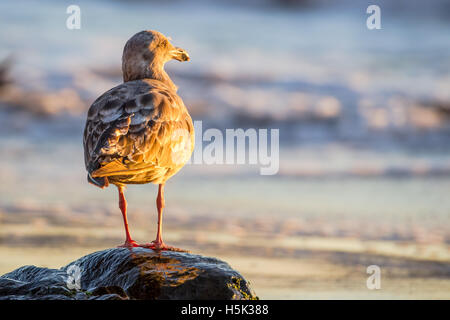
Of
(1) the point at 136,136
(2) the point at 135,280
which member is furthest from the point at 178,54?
(2) the point at 135,280

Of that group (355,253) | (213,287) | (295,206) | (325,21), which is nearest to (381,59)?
(325,21)

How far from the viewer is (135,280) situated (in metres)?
4.65

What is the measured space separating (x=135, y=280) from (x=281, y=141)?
26.6ft

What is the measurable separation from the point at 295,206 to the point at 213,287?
431 cm

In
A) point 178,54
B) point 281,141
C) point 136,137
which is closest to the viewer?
point 136,137

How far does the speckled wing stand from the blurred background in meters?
1.52

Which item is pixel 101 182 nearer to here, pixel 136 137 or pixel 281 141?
pixel 136 137

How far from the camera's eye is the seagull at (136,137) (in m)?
4.95

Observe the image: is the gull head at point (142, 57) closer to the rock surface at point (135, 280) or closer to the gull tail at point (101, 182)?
the gull tail at point (101, 182)

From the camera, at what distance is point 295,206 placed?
8836mm

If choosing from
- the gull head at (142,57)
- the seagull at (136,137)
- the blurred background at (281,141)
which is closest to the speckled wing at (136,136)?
the seagull at (136,137)

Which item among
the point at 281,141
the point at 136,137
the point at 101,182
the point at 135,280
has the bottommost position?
the point at 135,280

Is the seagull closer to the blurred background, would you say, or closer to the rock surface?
the rock surface

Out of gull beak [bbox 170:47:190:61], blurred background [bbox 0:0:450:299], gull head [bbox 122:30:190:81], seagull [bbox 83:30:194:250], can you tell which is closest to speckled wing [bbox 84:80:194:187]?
seagull [bbox 83:30:194:250]
